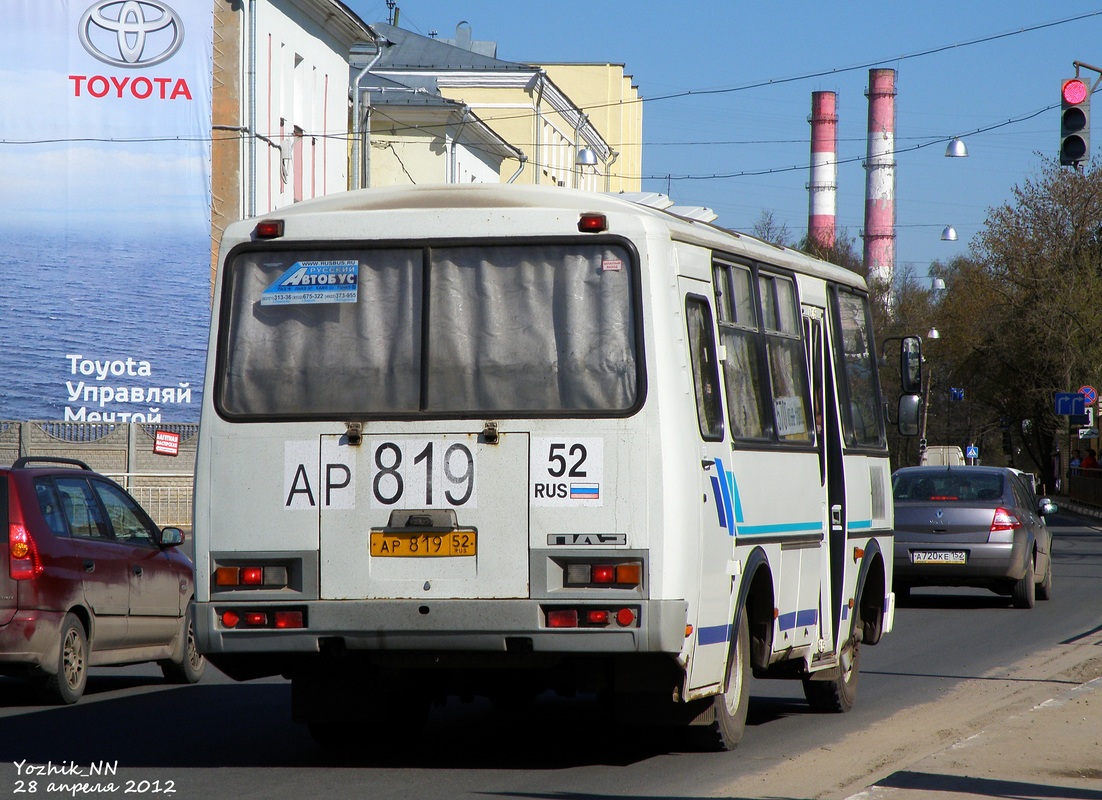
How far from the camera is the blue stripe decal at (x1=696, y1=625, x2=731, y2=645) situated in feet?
27.4

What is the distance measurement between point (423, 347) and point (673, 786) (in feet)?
7.75

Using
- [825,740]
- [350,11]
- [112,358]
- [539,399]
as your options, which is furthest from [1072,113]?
[350,11]

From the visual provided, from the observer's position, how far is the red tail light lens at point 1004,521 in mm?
20188

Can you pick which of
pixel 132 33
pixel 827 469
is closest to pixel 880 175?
pixel 132 33

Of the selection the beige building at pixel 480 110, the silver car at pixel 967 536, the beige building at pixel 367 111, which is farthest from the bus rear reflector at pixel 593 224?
the beige building at pixel 480 110

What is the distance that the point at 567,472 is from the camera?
8.13 meters

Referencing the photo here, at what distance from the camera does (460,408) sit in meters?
8.32

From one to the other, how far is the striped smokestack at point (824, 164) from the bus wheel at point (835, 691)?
85.1 meters

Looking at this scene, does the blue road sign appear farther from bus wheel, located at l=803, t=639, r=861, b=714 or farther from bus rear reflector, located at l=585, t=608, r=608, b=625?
bus rear reflector, located at l=585, t=608, r=608, b=625

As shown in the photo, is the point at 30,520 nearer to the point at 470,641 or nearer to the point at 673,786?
the point at 470,641

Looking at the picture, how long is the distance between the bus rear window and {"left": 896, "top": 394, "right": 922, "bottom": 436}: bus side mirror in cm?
423

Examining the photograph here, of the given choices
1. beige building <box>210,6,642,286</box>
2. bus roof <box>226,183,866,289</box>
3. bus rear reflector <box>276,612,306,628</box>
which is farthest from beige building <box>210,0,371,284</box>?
bus rear reflector <box>276,612,306,628</box>

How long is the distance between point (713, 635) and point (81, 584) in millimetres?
4870

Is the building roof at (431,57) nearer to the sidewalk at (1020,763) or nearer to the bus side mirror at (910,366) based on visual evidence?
the bus side mirror at (910,366)
